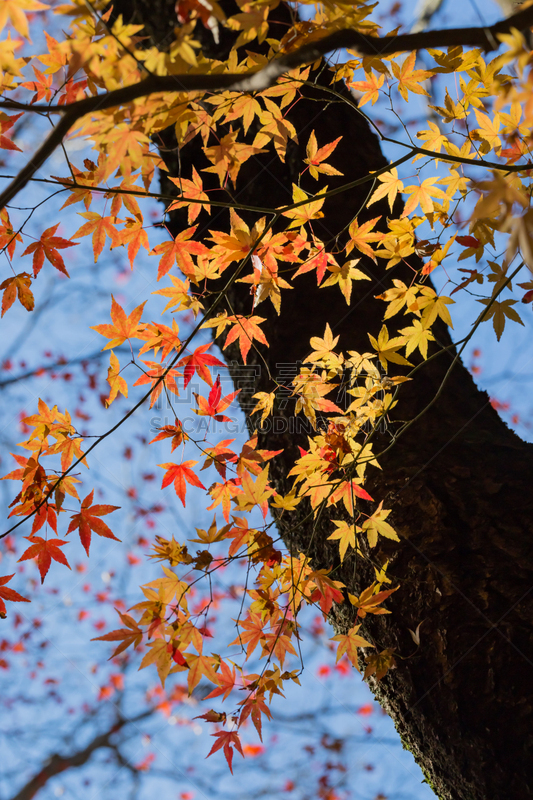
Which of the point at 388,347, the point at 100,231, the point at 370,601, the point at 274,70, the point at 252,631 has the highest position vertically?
the point at 100,231

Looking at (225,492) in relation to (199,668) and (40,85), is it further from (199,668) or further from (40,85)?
(40,85)

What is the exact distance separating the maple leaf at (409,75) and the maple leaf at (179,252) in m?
0.62

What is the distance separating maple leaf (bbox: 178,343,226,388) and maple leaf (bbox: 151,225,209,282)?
0.18 metres

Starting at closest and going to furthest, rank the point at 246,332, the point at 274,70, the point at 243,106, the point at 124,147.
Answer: the point at 274,70 → the point at 124,147 → the point at 243,106 → the point at 246,332

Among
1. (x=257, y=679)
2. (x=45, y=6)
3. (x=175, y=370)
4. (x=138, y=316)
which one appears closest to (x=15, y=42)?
(x=45, y=6)

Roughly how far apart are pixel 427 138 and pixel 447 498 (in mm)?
847

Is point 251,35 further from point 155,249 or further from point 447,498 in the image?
point 447,498

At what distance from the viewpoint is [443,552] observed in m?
1.03

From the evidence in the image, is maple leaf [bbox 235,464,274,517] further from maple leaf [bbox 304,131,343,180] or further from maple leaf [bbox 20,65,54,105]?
maple leaf [bbox 20,65,54,105]

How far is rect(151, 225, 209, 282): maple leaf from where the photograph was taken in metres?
1.00

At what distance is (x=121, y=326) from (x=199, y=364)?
189 mm

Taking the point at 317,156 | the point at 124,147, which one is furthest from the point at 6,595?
the point at 317,156

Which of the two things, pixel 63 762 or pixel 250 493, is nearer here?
pixel 250 493

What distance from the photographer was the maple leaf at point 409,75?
42.7 inches
